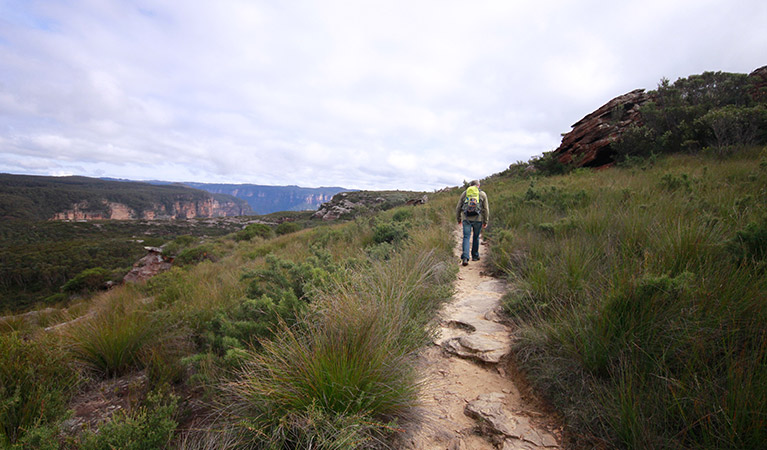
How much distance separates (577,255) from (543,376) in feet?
6.50

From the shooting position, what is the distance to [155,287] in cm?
650

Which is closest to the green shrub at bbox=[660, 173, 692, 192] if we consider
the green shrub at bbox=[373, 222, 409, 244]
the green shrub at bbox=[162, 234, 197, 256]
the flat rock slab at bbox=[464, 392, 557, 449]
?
the green shrub at bbox=[373, 222, 409, 244]

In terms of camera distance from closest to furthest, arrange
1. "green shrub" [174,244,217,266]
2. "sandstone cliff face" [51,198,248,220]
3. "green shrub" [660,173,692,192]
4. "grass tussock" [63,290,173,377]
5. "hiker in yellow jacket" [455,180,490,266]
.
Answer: "grass tussock" [63,290,173,377] < "green shrub" [660,173,692,192] < "hiker in yellow jacket" [455,180,490,266] < "green shrub" [174,244,217,266] < "sandstone cliff face" [51,198,248,220]

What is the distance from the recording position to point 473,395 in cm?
241

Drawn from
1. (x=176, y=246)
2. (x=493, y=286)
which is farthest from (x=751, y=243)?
(x=176, y=246)

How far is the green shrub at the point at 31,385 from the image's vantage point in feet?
6.30

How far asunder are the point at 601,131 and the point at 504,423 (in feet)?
60.7

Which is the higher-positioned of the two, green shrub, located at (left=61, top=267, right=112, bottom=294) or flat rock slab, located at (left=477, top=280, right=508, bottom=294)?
flat rock slab, located at (left=477, top=280, right=508, bottom=294)

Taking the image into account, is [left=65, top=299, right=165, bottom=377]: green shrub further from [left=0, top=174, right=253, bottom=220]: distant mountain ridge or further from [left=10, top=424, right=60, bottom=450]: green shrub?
[left=0, top=174, right=253, bottom=220]: distant mountain ridge

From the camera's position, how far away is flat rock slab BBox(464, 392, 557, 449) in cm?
188

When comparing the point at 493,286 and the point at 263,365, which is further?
the point at 493,286

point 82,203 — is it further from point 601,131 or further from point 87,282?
point 601,131

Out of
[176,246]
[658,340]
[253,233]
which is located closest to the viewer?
[658,340]

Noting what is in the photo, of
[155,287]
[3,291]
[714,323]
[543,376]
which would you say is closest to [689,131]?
[714,323]
